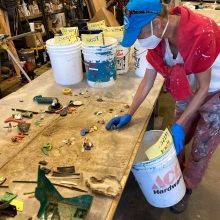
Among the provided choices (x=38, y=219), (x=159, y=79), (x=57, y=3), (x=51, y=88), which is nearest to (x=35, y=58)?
(x=57, y=3)

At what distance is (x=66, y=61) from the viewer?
1637 millimetres

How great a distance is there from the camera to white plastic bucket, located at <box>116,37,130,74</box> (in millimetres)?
1745

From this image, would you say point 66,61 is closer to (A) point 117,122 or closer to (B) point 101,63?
(B) point 101,63

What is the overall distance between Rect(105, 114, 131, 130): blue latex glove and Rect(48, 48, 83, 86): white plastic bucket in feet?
2.04

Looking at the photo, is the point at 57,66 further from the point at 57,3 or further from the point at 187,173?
the point at 57,3

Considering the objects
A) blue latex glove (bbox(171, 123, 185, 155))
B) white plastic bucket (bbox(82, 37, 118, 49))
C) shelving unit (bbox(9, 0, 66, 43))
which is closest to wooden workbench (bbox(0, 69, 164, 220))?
blue latex glove (bbox(171, 123, 185, 155))

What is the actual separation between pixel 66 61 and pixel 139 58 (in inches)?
20.3

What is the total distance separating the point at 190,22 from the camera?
1.06 meters

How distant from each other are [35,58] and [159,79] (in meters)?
2.64

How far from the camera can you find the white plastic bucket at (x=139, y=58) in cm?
168

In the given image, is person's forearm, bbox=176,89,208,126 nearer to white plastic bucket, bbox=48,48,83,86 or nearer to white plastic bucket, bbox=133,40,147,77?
white plastic bucket, bbox=133,40,147,77

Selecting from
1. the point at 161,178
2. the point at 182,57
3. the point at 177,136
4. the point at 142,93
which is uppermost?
the point at 182,57

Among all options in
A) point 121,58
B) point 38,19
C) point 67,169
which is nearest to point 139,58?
point 121,58

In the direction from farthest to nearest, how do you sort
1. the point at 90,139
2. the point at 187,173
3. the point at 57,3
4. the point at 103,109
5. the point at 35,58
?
the point at 57,3, the point at 35,58, the point at 187,173, the point at 103,109, the point at 90,139
